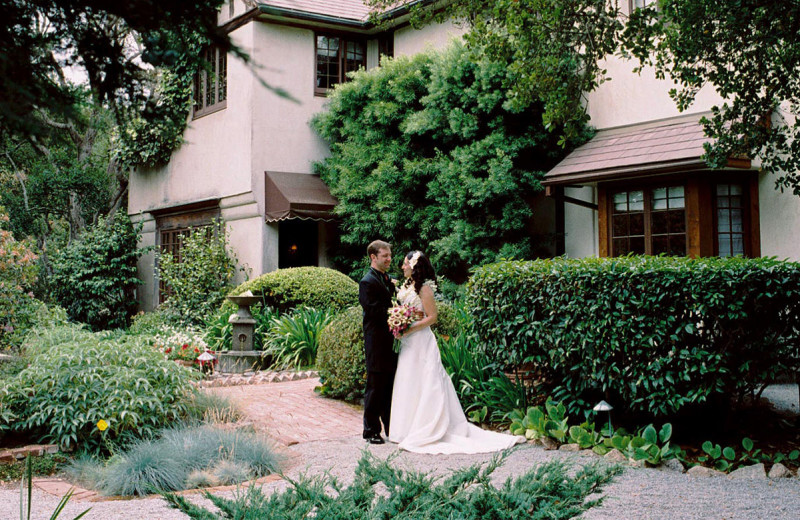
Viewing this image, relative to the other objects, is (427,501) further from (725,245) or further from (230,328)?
(230,328)

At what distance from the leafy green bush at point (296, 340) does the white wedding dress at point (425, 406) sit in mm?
4491

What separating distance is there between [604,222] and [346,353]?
18.3ft

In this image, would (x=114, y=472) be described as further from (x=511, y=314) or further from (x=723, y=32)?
(x=723, y=32)

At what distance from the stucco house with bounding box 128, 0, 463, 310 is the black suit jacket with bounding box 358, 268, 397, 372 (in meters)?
7.75

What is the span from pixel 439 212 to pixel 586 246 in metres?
2.76

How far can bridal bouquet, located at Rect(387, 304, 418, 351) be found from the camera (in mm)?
7418

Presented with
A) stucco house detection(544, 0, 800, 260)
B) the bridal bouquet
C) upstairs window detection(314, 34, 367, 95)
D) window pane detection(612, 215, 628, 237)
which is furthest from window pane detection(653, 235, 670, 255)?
upstairs window detection(314, 34, 367, 95)

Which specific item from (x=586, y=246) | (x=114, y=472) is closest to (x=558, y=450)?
(x=114, y=472)

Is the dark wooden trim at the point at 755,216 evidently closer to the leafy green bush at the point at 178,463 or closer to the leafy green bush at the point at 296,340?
the leafy green bush at the point at 296,340

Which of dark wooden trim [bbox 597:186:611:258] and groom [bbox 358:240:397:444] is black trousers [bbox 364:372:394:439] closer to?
groom [bbox 358:240:397:444]

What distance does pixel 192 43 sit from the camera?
8.58 ft

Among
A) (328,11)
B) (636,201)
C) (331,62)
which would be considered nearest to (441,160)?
(636,201)

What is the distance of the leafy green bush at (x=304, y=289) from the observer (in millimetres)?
13641

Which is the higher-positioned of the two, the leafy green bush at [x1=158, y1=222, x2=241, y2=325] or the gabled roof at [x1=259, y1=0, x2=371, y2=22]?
the gabled roof at [x1=259, y1=0, x2=371, y2=22]
